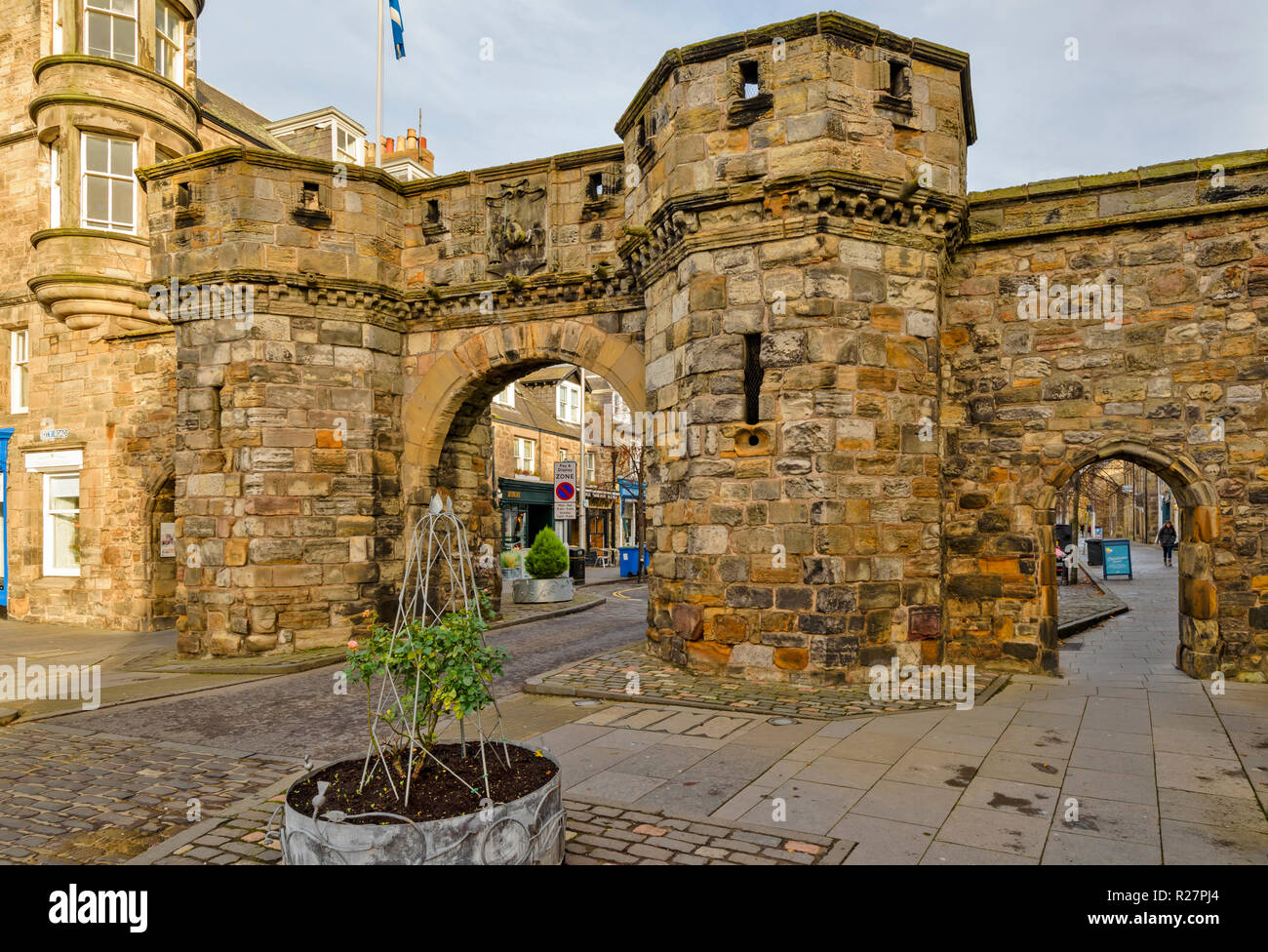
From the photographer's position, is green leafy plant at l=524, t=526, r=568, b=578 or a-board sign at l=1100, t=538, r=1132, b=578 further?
a-board sign at l=1100, t=538, r=1132, b=578

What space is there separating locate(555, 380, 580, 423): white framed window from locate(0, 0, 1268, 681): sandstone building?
23.9 m

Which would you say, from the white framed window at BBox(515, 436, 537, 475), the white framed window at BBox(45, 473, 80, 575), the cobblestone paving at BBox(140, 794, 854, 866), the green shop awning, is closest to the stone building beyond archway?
the cobblestone paving at BBox(140, 794, 854, 866)

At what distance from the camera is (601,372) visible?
11.7 metres

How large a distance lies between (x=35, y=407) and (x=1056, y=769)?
19.3 meters

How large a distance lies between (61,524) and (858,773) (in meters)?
17.6

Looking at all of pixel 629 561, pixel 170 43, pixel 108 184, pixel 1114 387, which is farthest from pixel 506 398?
pixel 1114 387

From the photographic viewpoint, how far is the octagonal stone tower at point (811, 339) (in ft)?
28.2

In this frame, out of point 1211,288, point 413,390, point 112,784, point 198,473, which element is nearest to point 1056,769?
point 1211,288

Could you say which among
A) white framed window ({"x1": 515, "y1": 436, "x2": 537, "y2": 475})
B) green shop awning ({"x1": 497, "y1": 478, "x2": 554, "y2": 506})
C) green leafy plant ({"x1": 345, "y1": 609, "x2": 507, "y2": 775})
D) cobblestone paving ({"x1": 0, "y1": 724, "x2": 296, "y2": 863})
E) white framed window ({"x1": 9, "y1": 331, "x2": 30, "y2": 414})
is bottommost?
cobblestone paving ({"x1": 0, "y1": 724, "x2": 296, "y2": 863})

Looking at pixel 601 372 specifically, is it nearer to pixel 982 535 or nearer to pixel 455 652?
pixel 982 535

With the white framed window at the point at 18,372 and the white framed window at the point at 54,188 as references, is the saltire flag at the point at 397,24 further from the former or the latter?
the white framed window at the point at 18,372

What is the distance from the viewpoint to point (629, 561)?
27.8 meters

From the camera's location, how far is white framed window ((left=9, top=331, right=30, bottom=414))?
17.6 meters

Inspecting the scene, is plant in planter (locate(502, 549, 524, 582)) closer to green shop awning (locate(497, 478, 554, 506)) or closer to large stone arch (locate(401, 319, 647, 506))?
large stone arch (locate(401, 319, 647, 506))
